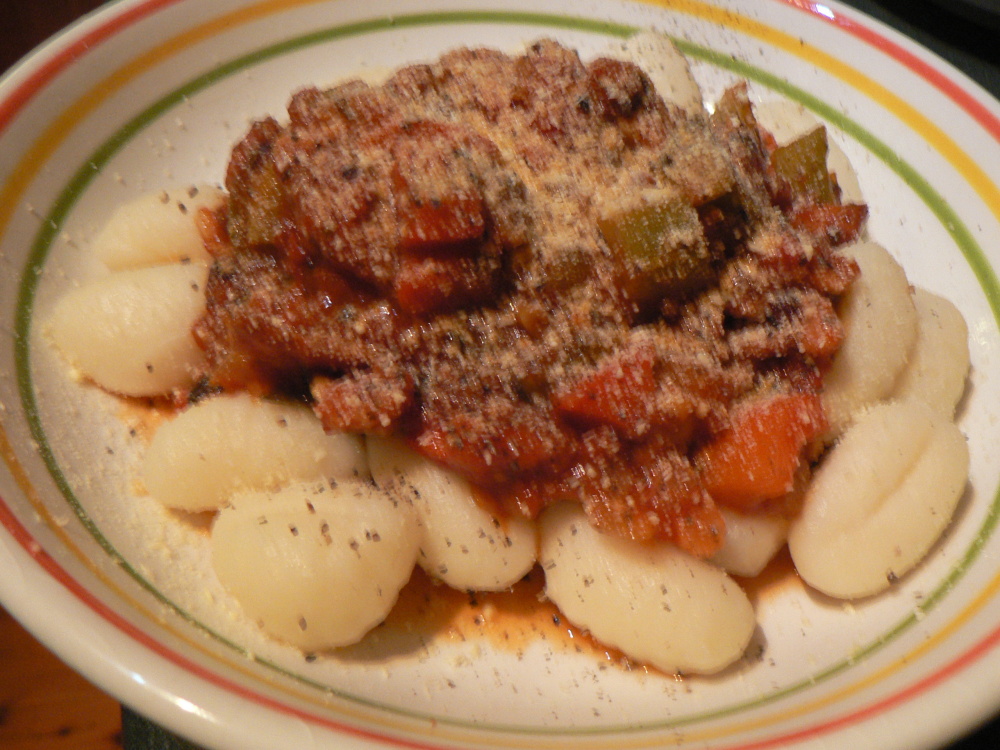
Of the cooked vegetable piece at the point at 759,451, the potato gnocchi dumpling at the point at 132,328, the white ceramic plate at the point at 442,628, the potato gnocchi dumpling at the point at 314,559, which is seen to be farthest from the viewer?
the potato gnocchi dumpling at the point at 132,328

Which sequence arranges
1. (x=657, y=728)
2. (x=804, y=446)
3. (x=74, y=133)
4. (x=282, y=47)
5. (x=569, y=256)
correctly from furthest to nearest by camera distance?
1. (x=282, y=47)
2. (x=74, y=133)
3. (x=804, y=446)
4. (x=569, y=256)
5. (x=657, y=728)

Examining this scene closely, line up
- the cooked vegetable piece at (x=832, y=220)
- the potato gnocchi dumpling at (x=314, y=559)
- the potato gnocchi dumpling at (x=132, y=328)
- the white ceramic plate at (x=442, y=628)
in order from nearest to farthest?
the white ceramic plate at (x=442, y=628), the potato gnocchi dumpling at (x=314, y=559), the potato gnocchi dumpling at (x=132, y=328), the cooked vegetable piece at (x=832, y=220)

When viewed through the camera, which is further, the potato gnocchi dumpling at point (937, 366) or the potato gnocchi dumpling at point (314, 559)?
the potato gnocchi dumpling at point (937, 366)

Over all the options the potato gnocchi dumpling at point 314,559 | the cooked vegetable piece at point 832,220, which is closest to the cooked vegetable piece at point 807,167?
the cooked vegetable piece at point 832,220

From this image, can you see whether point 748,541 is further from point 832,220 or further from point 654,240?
point 832,220

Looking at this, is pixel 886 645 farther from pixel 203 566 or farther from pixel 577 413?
pixel 203 566

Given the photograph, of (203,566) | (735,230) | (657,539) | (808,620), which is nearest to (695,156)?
(735,230)

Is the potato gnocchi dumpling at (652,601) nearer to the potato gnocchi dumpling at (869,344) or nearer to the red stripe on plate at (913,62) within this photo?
the potato gnocchi dumpling at (869,344)
